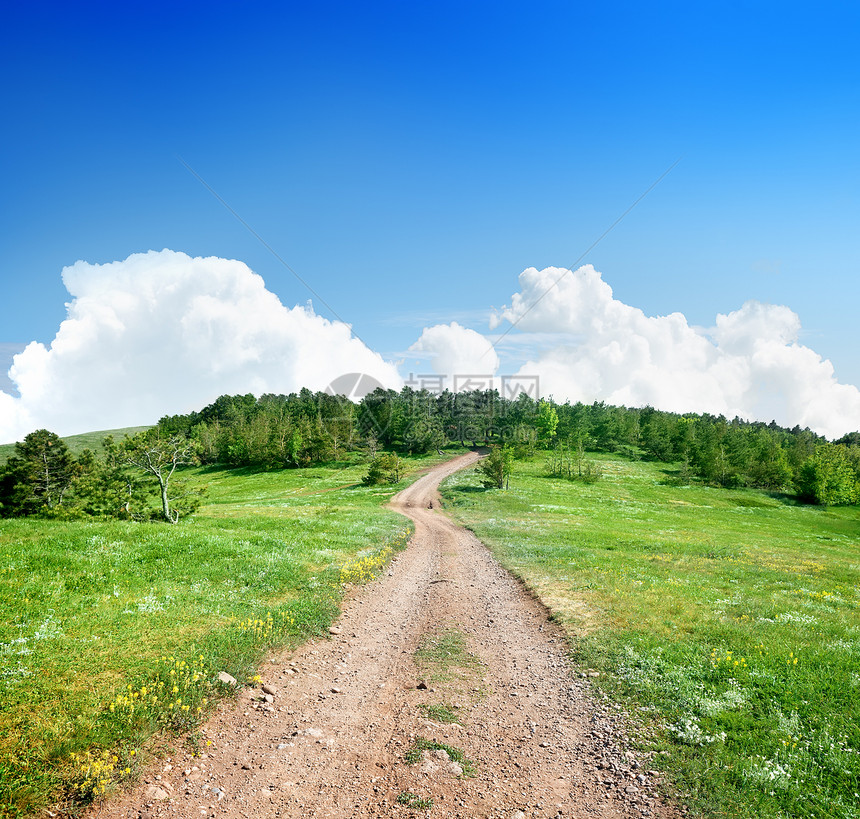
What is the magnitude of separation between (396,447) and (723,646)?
99.7 m

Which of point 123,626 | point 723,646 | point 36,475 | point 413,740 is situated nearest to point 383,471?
point 36,475

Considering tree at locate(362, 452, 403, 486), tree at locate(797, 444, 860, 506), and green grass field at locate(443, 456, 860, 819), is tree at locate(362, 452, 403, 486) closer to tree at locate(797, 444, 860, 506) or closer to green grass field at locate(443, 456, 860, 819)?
green grass field at locate(443, 456, 860, 819)

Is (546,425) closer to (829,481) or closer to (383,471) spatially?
(829,481)

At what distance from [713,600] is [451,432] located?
11060 cm

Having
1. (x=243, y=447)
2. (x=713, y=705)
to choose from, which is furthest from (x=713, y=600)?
(x=243, y=447)

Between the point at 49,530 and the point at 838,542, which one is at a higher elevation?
the point at 49,530

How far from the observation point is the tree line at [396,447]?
3089cm

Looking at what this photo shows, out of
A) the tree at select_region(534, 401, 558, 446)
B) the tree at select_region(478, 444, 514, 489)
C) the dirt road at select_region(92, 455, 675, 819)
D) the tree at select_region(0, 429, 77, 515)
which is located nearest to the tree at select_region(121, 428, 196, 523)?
the tree at select_region(0, 429, 77, 515)

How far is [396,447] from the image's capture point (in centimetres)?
11006

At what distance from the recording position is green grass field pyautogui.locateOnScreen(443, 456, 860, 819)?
287 inches

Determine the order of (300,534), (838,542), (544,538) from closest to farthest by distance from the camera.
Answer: (300,534) → (544,538) → (838,542)

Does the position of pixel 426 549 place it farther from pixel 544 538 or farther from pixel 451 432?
pixel 451 432

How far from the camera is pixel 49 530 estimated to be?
16031 millimetres

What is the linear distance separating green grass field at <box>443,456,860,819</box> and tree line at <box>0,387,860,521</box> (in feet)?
80.6
